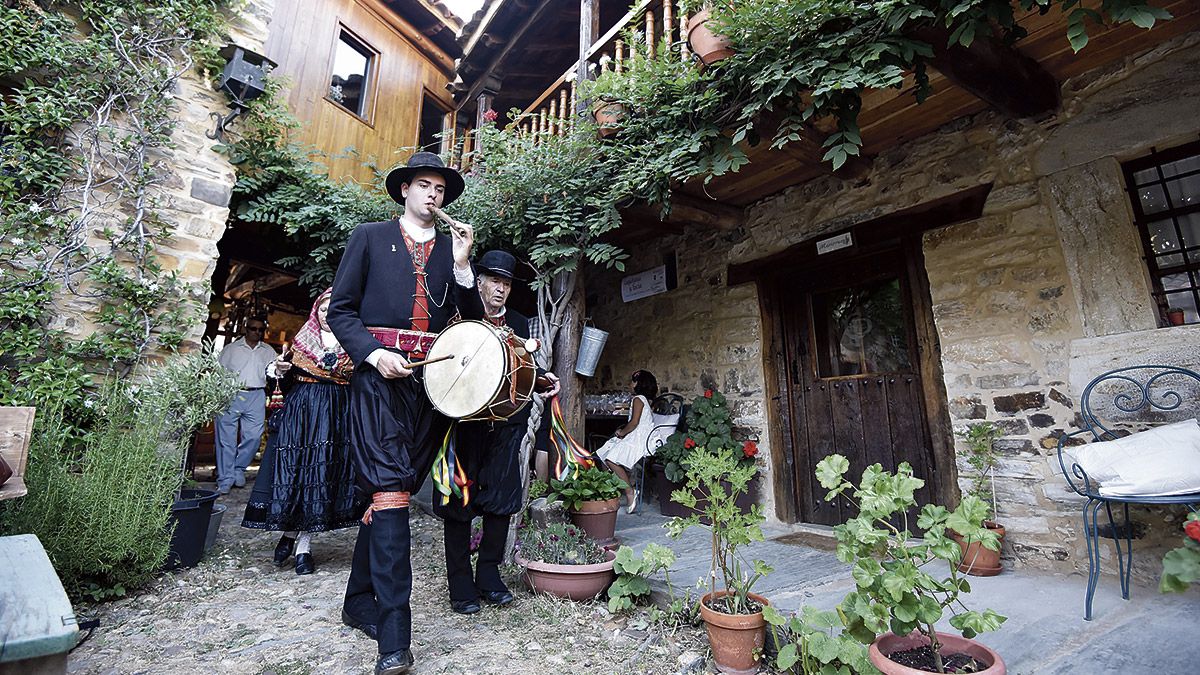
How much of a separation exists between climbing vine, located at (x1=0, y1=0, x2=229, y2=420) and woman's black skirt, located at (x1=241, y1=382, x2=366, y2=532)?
1100 mm

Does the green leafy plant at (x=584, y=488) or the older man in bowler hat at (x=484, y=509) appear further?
the green leafy plant at (x=584, y=488)

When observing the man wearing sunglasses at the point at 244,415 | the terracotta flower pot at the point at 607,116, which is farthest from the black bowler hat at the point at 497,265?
the man wearing sunglasses at the point at 244,415

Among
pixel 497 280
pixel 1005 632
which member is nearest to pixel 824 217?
pixel 497 280

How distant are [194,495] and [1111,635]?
14.3 feet

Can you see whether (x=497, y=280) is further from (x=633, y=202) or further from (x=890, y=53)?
(x=890, y=53)

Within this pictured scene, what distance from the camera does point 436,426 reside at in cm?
217

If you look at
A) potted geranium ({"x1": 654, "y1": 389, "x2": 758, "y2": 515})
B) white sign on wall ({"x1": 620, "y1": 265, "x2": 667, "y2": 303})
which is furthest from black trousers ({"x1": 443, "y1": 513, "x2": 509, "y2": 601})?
white sign on wall ({"x1": 620, "y1": 265, "x2": 667, "y2": 303})

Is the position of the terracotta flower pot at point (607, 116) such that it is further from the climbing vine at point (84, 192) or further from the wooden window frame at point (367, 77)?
the wooden window frame at point (367, 77)

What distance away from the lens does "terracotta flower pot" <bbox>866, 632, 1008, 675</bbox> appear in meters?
1.37

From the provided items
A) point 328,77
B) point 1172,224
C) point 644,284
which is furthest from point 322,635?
point 328,77

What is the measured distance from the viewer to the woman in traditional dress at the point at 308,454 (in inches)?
115

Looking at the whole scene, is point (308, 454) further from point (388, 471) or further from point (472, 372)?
point (472, 372)

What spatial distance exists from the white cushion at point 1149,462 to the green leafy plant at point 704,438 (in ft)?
6.61

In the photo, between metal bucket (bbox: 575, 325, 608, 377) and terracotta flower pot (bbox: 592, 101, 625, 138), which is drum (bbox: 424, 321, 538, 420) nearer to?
metal bucket (bbox: 575, 325, 608, 377)
